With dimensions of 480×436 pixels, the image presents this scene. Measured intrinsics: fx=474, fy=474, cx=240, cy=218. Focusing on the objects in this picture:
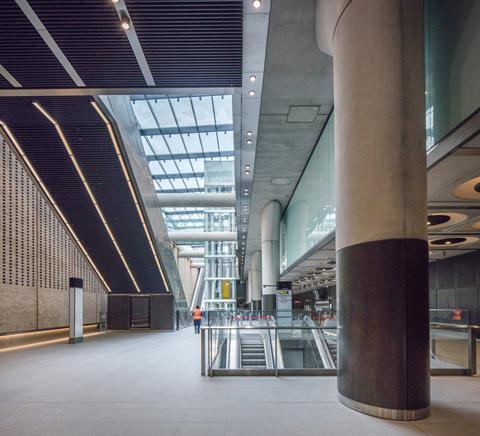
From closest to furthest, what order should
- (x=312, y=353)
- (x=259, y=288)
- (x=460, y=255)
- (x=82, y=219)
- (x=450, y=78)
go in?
(x=450, y=78), (x=312, y=353), (x=82, y=219), (x=460, y=255), (x=259, y=288)

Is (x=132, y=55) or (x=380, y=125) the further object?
(x=132, y=55)

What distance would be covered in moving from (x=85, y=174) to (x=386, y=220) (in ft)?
38.6

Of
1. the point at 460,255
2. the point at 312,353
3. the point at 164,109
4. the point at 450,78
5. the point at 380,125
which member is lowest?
the point at 312,353

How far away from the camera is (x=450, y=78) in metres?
6.46

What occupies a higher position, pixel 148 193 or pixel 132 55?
pixel 132 55

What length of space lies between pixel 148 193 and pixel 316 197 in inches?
256

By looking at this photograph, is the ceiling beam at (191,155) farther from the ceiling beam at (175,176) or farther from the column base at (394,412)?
the column base at (394,412)

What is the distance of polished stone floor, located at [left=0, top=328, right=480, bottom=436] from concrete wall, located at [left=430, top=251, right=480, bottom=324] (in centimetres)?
1194

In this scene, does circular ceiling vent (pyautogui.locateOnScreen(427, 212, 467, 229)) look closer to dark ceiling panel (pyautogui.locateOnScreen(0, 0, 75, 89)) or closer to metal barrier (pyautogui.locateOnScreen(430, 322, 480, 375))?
metal barrier (pyautogui.locateOnScreen(430, 322, 480, 375))

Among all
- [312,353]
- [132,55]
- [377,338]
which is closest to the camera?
[377,338]

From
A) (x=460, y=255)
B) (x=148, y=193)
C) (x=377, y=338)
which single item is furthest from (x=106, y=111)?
(x=460, y=255)

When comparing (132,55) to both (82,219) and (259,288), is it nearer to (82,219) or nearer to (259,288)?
(82,219)

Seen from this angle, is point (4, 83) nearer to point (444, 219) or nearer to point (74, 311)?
point (74, 311)

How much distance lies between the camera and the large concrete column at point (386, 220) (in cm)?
557
